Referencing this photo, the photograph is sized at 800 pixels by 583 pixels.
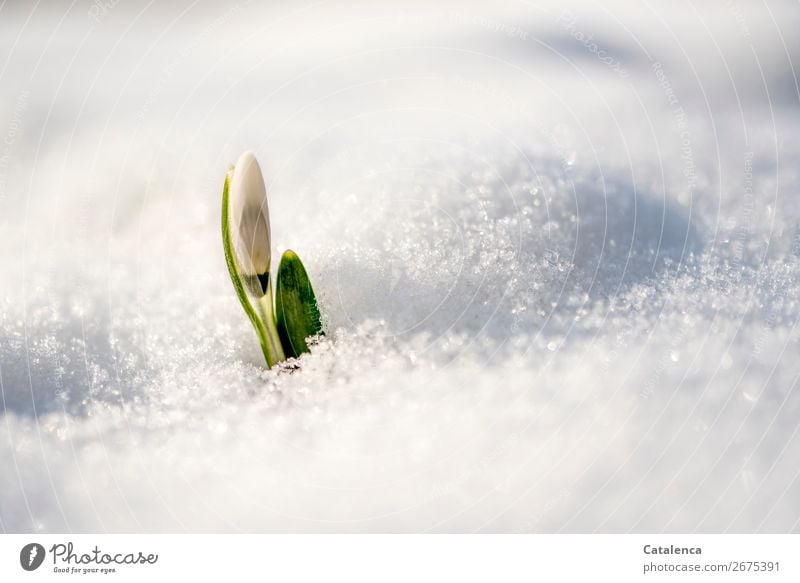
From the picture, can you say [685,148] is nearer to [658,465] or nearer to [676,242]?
[676,242]

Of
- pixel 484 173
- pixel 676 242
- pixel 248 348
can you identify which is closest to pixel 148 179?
pixel 248 348
